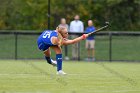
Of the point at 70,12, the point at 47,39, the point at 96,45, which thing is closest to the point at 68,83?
the point at 47,39

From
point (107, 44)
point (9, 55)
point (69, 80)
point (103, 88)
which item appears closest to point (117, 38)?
point (107, 44)

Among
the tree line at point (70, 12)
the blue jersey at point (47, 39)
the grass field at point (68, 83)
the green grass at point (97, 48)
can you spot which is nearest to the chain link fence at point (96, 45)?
the green grass at point (97, 48)

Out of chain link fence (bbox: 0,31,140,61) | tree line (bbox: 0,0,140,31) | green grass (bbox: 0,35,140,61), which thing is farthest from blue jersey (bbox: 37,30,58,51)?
tree line (bbox: 0,0,140,31)

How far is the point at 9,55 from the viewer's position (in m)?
28.2

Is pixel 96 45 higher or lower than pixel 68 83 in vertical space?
higher

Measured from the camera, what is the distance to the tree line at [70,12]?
134 feet

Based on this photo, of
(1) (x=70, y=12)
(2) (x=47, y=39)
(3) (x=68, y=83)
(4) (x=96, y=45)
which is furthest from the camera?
(1) (x=70, y=12)

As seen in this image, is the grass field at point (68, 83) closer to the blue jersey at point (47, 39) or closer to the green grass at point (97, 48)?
the blue jersey at point (47, 39)

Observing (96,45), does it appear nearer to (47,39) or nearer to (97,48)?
(97,48)

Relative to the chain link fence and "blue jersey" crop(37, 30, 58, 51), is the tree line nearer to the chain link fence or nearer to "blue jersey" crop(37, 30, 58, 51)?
the chain link fence

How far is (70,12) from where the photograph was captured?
41719 millimetres

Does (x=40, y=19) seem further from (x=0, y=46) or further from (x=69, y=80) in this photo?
(x=69, y=80)

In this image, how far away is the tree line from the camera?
40969 millimetres

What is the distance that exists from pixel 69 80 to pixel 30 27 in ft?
81.8
